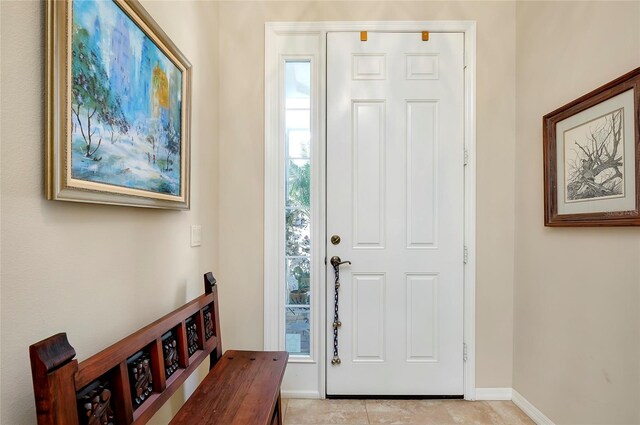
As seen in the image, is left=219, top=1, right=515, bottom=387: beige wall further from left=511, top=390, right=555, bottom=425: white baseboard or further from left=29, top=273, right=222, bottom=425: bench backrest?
left=29, top=273, right=222, bottom=425: bench backrest

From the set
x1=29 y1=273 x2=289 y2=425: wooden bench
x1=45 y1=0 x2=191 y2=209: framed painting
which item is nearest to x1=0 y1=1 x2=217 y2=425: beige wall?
x1=45 y1=0 x2=191 y2=209: framed painting

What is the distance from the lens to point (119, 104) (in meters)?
1.14

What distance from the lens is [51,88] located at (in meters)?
0.87

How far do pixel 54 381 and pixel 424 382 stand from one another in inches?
86.1

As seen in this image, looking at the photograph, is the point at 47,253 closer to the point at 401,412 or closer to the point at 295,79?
the point at 295,79

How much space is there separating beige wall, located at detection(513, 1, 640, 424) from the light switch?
2.01 m

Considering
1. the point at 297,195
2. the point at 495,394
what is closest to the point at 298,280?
the point at 297,195

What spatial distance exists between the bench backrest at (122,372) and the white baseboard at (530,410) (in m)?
1.91

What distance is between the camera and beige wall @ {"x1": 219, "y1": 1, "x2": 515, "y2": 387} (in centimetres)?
232

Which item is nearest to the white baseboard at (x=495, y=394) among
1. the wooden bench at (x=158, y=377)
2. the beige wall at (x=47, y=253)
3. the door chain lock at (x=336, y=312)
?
the door chain lock at (x=336, y=312)

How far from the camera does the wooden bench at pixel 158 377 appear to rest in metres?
0.72

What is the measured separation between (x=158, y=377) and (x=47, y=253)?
0.54 m

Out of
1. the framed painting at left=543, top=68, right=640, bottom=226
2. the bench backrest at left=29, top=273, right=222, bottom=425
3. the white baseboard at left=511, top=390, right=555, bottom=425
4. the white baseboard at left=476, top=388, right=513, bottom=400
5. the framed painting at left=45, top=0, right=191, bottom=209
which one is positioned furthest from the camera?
the white baseboard at left=476, top=388, right=513, bottom=400

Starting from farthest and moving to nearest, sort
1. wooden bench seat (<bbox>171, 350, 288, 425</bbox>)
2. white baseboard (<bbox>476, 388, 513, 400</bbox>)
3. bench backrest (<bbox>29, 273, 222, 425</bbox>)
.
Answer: white baseboard (<bbox>476, 388, 513, 400</bbox>) → wooden bench seat (<bbox>171, 350, 288, 425</bbox>) → bench backrest (<bbox>29, 273, 222, 425</bbox>)
